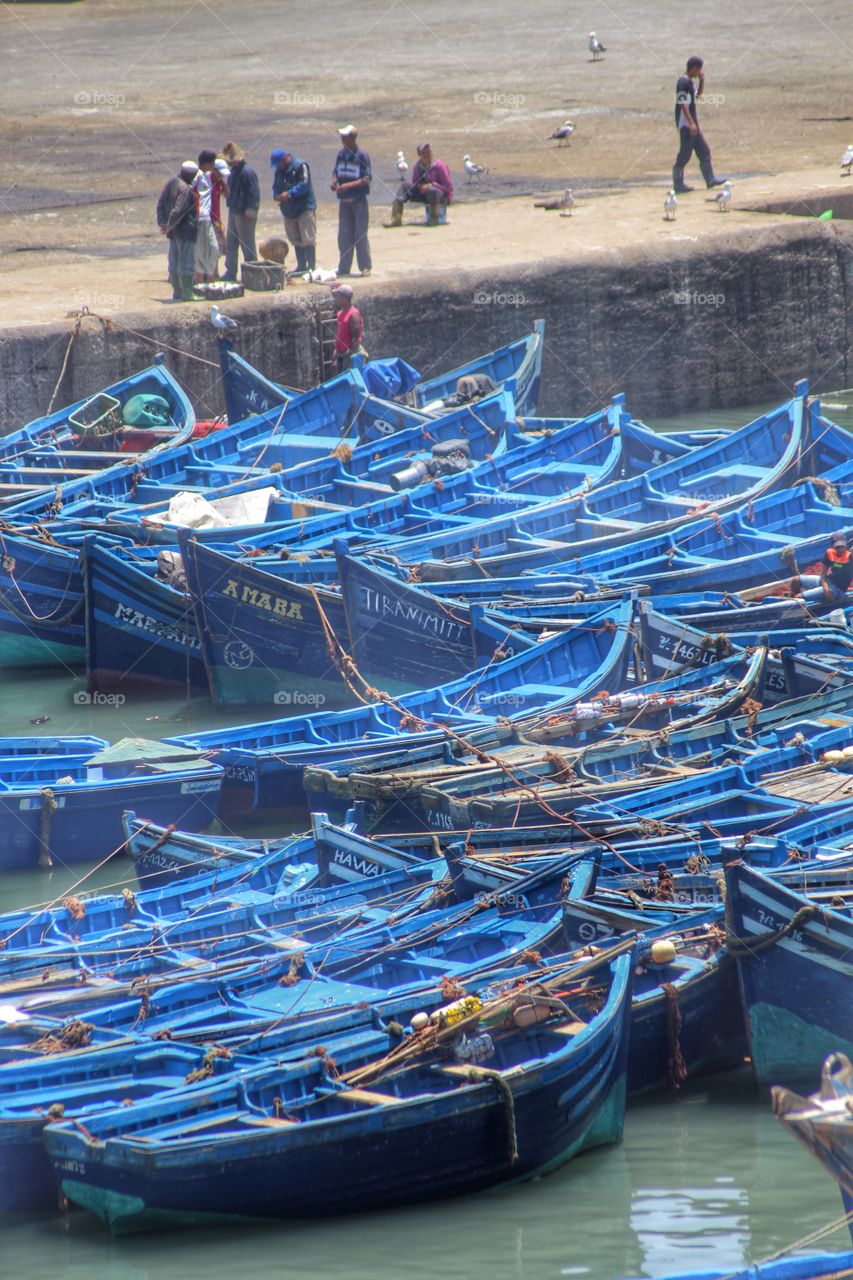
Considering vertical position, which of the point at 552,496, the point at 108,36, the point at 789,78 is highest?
the point at 108,36

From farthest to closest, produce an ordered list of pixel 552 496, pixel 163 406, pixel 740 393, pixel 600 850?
pixel 740 393, pixel 163 406, pixel 552 496, pixel 600 850

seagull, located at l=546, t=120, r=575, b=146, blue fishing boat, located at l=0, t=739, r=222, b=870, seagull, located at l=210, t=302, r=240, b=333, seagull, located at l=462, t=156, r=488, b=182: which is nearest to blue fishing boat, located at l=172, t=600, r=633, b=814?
blue fishing boat, located at l=0, t=739, r=222, b=870

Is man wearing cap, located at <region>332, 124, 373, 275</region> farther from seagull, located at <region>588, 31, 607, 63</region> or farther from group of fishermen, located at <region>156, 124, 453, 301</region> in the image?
seagull, located at <region>588, 31, 607, 63</region>

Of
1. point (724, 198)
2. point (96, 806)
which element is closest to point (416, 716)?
point (96, 806)

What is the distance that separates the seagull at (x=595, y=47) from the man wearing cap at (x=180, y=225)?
18157 mm

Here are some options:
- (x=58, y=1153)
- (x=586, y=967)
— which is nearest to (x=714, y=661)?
(x=586, y=967)

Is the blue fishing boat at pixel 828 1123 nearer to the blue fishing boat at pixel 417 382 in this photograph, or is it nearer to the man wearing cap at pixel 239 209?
the blue fishing boat at pixel 417 382

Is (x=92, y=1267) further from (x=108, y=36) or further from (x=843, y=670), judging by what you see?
(x=108, y=36)

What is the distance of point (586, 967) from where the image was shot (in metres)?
9.16

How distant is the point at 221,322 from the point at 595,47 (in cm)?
1966

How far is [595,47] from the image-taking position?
37.8 m

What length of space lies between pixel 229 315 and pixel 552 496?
219 inches

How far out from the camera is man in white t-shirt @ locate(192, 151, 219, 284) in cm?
2169

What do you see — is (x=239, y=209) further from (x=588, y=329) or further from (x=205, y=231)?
(x=588, y=329)
